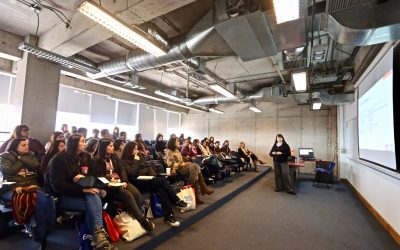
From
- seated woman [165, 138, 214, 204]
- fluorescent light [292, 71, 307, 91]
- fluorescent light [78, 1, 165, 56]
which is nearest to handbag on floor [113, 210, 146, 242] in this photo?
seated woman [165, 138, 214, 204]

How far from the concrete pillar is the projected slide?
5980 mm

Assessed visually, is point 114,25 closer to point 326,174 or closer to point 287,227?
point 287,227

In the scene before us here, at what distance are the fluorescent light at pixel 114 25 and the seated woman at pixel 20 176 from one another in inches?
74.4

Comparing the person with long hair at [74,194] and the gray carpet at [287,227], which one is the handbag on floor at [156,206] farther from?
the person with long hair at [74,194]

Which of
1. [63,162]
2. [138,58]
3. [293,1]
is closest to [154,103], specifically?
[138,58]

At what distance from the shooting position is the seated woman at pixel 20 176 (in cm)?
229

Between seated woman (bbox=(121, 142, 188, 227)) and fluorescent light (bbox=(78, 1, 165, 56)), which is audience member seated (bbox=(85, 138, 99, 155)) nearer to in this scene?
seated woman (bbox=(121, 142, 188, 227))

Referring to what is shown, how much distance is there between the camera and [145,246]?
94.6 inches

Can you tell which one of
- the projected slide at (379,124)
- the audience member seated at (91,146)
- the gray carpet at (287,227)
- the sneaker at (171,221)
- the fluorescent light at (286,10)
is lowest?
the gray carpet at (287,227)

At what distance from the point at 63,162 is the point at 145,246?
1352mm

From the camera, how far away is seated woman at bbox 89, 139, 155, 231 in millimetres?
2562

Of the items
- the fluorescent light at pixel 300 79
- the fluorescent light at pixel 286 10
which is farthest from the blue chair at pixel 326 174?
the fluorescent light at pixel 286 10

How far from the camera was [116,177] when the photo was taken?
9.28 ft

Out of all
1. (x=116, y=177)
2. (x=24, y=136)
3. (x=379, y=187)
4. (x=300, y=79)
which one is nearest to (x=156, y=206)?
(x=116, y=177)
